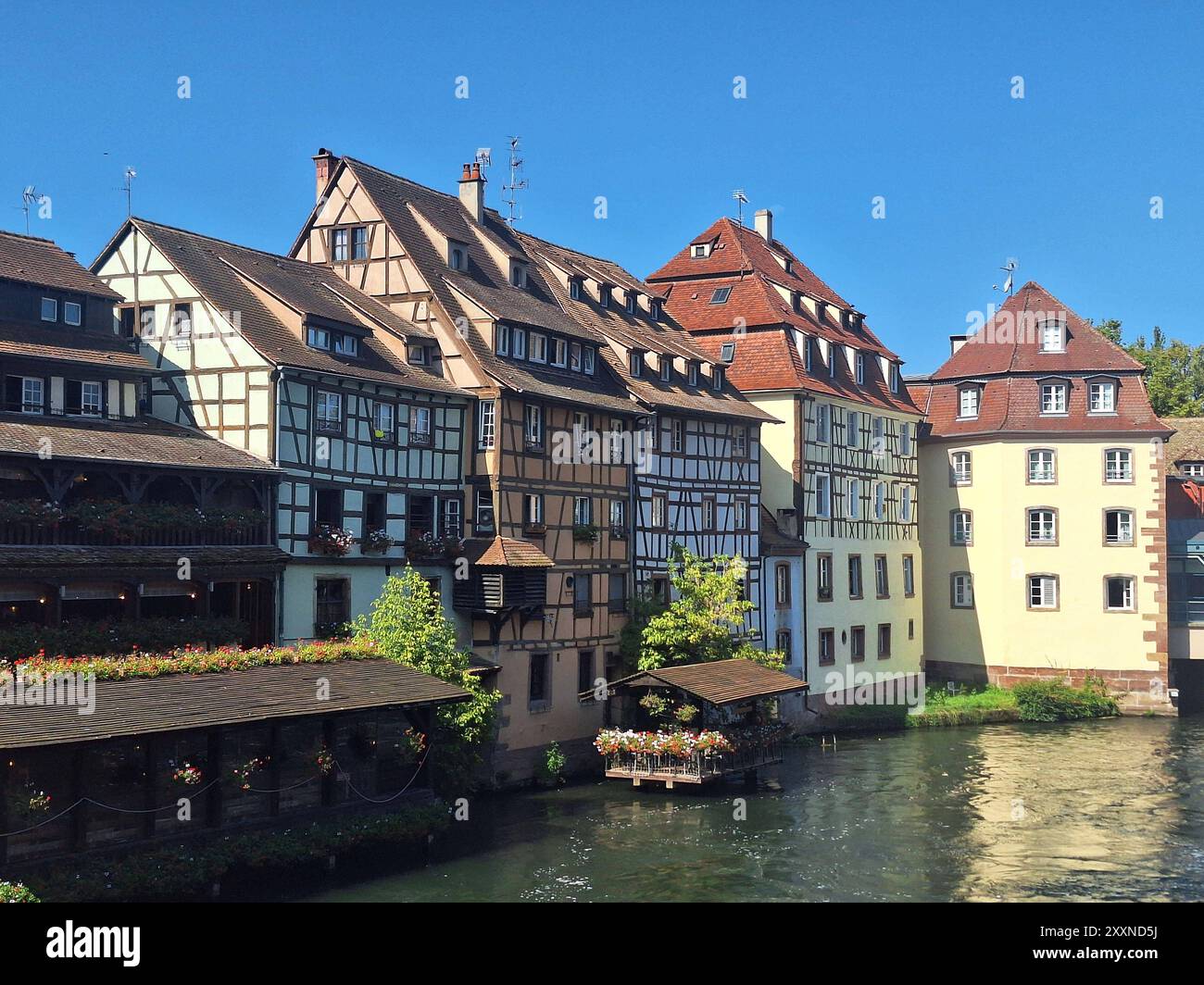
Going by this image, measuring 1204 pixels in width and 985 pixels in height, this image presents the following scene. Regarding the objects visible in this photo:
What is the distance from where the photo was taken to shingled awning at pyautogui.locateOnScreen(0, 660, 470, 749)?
24531 millimetres

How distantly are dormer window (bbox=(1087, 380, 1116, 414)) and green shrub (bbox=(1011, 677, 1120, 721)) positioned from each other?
1034 cm

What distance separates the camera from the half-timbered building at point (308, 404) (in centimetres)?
3519

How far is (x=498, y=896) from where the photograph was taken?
90.5ft

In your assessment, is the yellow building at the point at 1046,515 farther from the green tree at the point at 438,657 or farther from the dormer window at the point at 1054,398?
the green tree at the point at 438,657

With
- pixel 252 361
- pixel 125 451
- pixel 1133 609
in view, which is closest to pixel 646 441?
pixel 252 361

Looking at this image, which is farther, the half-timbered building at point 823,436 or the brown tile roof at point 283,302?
the half-timbered building at point 823,436

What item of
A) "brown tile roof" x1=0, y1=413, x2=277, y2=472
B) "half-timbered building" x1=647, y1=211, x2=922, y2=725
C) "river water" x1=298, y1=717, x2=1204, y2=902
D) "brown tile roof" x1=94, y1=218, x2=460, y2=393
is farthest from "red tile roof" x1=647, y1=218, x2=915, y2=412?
"brown tile roof" x1=0, y1=413, x2=277, y2=472

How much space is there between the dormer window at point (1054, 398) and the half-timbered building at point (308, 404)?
2758 cm

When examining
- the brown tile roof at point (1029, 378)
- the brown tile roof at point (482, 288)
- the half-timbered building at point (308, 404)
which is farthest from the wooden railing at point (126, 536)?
the brown tile roof at point (1029, 378)

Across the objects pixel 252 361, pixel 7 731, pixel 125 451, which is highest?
pixel 252 361
